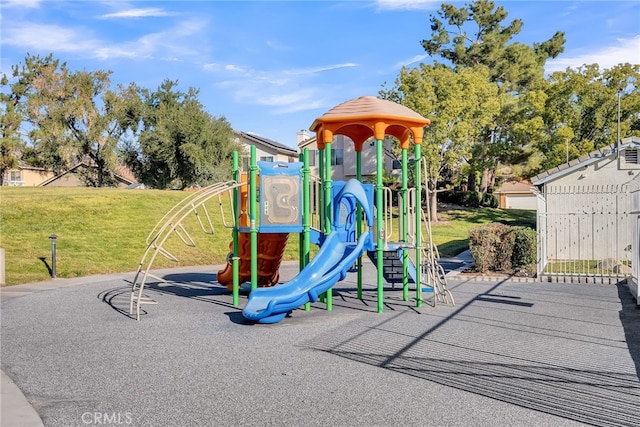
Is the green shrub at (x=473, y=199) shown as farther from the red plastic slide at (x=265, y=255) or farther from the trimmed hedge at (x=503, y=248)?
the red plastic slide at (x=265, y=255)

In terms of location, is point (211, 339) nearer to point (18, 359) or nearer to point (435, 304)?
point (18, 359)

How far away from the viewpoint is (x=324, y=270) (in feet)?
30.8

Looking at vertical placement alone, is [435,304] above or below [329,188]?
below

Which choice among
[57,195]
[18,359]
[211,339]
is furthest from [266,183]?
[57,195]

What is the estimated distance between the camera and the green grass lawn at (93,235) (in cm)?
1653

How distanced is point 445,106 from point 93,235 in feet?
63.9

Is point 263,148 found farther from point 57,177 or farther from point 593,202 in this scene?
point 593,202

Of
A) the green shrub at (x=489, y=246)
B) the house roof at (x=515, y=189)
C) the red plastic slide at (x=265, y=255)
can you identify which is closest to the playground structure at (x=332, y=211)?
the red plastic slide at (x=265, y=255)

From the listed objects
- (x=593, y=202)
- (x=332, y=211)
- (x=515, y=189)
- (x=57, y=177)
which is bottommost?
(x=332, y=211)

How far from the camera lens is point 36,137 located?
136ft

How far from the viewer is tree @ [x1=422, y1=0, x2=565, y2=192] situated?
34781mm

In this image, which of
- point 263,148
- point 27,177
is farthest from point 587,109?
point 27,177

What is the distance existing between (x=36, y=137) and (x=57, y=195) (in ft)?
67.5

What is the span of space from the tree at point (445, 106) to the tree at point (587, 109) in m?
3.41
